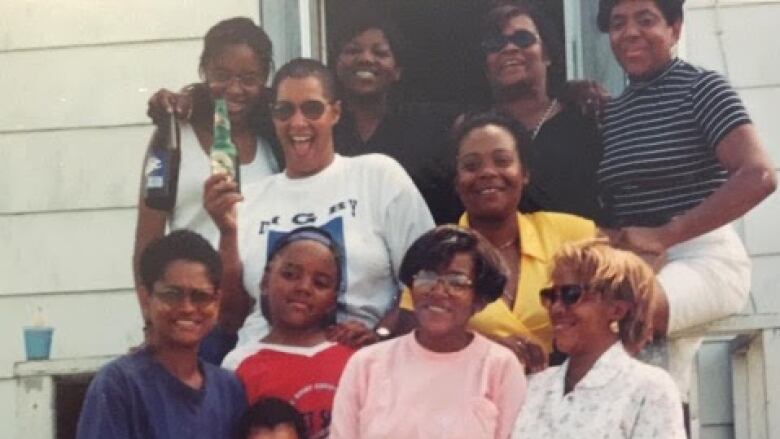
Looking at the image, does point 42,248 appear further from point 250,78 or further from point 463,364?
point 463,364

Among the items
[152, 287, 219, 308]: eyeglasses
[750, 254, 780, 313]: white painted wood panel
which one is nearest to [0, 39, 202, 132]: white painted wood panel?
[152, 287, 219, 308]: eyeglasses

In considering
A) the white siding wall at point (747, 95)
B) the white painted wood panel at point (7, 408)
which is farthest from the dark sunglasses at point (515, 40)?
the white painted wood panel at point (7, 408)

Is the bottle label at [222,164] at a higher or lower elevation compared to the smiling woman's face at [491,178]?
higher

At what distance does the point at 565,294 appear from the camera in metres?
3.12

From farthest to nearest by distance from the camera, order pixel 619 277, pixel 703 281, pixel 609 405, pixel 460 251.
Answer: pixel 703 281, pixel 460 251, pixel 619 277, pixel 609 405

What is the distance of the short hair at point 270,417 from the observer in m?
3.33

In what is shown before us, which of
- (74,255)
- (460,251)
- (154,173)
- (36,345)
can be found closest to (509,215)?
(460,251)

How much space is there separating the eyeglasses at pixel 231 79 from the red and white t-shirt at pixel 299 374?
63 cm

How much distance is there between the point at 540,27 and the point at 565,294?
2.47 feet

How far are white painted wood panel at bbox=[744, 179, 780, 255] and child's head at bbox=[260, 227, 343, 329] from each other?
0.93 metres

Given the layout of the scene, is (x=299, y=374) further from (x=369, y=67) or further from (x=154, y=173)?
(x=369, y=67)

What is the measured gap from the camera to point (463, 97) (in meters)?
3.57

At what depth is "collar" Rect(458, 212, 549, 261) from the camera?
3408 millimetres

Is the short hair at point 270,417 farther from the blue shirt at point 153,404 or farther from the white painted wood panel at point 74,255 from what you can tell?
the white painted wood panel at point 74,255
